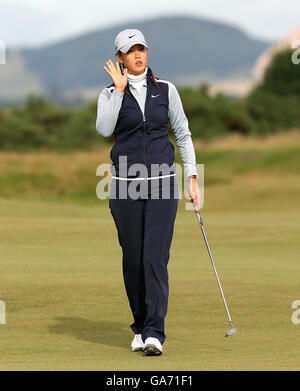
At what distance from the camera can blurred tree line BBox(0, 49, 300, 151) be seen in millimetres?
72312

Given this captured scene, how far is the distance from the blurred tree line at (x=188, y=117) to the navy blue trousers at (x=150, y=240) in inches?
2305

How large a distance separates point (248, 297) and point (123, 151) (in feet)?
11.6

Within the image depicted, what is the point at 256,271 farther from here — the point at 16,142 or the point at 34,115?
the point at 34,115

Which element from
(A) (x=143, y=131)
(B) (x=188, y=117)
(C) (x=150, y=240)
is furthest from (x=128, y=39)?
(B) (x=188, y=117)

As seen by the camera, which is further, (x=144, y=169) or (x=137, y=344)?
(x=137, y=344)

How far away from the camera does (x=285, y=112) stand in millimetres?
91062

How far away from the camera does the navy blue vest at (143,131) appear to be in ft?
24.0

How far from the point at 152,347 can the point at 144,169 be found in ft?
4.09

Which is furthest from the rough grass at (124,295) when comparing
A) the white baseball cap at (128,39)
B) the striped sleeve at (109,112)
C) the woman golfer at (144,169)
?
the white baseball cap at (128,39)

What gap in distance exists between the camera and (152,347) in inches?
283

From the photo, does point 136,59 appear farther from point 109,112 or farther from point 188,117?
point 188,117

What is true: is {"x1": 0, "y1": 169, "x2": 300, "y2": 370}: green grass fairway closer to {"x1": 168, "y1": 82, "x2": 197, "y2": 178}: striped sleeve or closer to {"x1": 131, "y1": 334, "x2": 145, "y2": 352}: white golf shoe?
{"x1": 131, "y1": 334, "x2": 145, "y2": 352}: white golf shoe

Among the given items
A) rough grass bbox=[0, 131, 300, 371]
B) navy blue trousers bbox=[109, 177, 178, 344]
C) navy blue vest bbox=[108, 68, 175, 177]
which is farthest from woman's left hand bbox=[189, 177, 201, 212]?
rough grass bbox=[0, 131, 300, 371]
